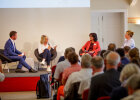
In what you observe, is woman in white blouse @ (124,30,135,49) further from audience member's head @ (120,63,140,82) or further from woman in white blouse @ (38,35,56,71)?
audience member's head @ (120,63,140,82)

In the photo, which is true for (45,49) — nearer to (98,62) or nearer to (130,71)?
(98,62)

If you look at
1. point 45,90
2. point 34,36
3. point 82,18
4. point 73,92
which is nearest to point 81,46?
point 82,18

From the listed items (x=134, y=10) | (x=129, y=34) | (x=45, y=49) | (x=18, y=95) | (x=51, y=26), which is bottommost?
(x=18, y=95)

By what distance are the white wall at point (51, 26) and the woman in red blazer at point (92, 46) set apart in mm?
745

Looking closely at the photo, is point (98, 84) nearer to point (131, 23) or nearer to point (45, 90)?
point (45, 90)

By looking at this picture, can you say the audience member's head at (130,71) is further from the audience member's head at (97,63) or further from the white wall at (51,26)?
the white wall at (51,26)

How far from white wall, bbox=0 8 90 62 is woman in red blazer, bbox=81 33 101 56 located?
75 cm

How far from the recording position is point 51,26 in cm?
945

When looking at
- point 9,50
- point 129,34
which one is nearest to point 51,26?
point 9,50

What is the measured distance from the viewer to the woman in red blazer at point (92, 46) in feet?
27.8

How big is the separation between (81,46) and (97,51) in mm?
1097

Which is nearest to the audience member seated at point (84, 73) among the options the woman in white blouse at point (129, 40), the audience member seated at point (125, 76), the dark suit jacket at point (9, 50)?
the audience member seated at point (125, 76)

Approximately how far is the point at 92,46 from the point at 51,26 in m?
1.69

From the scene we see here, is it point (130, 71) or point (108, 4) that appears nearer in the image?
point (130, 71)
